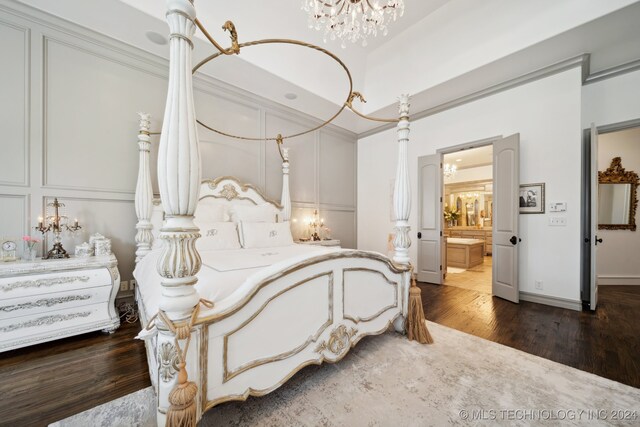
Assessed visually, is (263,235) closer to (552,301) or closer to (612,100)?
(552,301)

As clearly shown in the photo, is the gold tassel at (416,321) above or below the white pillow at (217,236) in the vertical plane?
below

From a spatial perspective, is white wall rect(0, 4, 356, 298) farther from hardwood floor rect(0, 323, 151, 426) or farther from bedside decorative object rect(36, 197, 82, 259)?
hardwood floor rect(0, 323, 151, 426)

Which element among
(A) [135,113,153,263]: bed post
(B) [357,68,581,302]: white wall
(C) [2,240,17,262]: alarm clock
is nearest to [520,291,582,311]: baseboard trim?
(B) [357,68,581,302]: white wall

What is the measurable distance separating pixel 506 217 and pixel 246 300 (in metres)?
3.84

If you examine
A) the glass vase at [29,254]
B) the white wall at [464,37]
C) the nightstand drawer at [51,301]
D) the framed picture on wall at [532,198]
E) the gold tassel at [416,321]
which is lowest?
the gold tassel at [416,321]

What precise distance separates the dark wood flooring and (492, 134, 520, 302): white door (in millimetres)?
353

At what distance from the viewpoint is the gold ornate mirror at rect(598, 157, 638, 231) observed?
13.9 feet

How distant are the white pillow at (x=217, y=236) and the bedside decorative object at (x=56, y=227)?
119 cm

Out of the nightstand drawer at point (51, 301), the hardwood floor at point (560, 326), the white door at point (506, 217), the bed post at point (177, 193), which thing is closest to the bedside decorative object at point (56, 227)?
the nightstand drawer at point (51, 301)

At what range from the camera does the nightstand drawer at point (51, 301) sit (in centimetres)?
187

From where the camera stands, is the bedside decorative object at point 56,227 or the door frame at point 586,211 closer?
the bedside decorative object at point 56,227

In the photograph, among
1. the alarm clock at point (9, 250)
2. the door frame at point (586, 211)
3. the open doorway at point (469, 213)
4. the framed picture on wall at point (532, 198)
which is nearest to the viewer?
the alarm clock at point (9, 250)

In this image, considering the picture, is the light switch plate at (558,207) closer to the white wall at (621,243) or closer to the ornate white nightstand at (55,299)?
the white wall at (621,243)

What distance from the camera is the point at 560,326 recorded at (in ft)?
8.27
